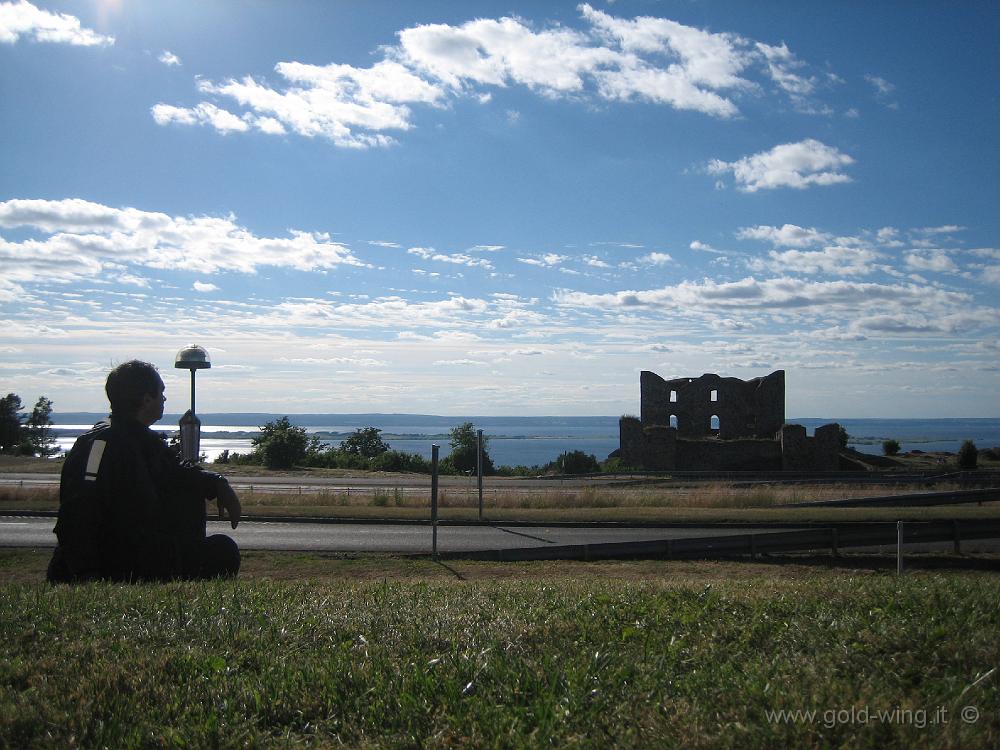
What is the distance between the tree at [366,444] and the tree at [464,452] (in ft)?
34.2

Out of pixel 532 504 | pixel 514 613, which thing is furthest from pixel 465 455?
pixel 514 613

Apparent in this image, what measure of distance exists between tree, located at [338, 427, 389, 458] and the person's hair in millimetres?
55677

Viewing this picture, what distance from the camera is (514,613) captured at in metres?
5.17

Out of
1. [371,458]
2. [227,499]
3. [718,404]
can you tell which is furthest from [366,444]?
[227,499]

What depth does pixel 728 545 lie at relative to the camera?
14.4 meters

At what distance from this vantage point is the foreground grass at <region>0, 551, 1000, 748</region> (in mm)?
3363

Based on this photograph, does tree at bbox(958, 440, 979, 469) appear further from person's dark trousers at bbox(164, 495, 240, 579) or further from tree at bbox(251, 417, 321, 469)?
person's dark trousers at bbox(164, 495, 240, 579)

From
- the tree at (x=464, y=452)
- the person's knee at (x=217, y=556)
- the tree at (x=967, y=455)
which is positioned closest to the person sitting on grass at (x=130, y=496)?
the person's knee at (x=217, y=556)

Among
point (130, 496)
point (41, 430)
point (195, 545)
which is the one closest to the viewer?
point (130, 496)

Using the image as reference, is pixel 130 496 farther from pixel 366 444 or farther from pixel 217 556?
pixel 366 444

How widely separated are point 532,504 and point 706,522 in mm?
6563

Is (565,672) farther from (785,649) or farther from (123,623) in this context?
(123,623)

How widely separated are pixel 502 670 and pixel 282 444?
47710 millimetres

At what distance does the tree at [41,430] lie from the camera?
6486 centimetres
